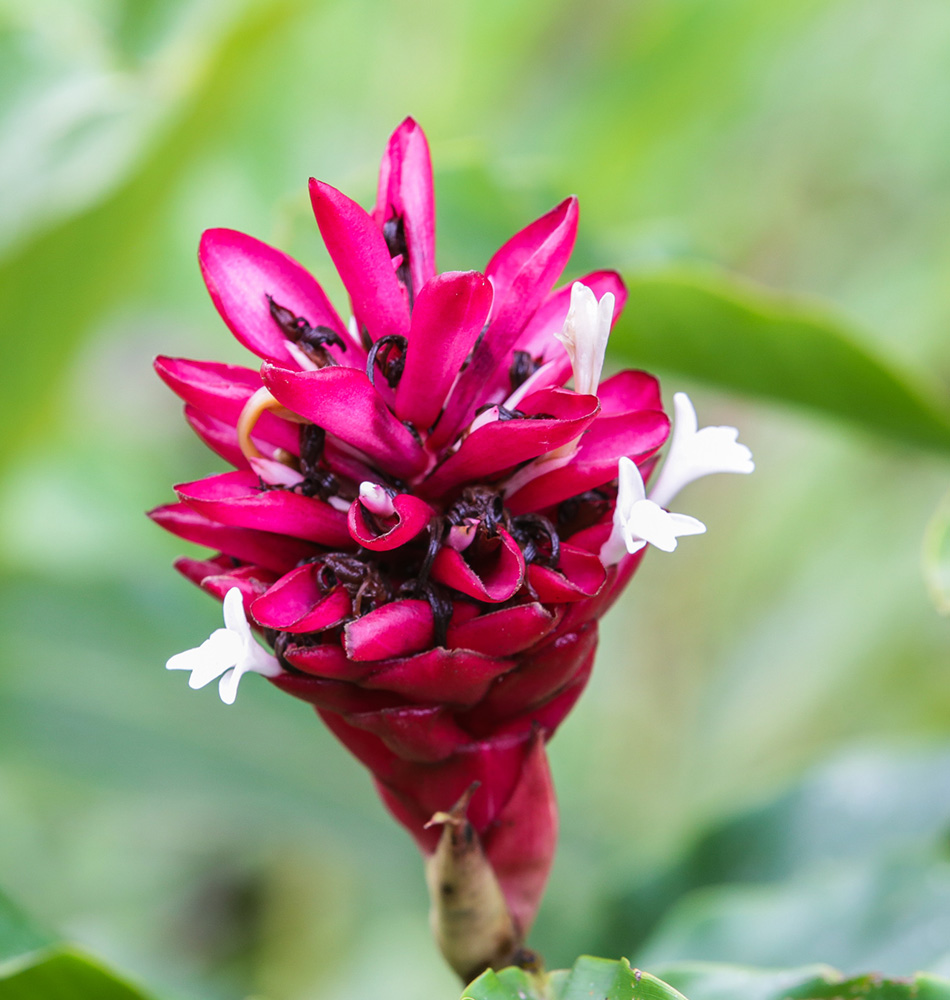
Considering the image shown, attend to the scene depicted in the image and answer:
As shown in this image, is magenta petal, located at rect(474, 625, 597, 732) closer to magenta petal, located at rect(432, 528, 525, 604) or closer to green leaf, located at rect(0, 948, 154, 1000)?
magenta petal, located at rect(432, 528, 525, 604)

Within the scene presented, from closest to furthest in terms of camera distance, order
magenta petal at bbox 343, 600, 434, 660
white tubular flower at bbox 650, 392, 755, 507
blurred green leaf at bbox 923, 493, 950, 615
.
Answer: magenta petal at bbox 343, 600, 434, 660
white tubular flower at bbox 650, 392, 755, 507
blurred green leaf at bbox 923, 493, 950, 615

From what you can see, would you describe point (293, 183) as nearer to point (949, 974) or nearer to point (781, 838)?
point (781, 838)

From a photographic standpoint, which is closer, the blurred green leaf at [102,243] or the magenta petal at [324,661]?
the magenta petal at [324,661]

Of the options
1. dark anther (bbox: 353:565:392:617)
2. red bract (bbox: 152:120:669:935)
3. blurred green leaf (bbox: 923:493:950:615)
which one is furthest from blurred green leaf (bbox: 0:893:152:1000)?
blurred green leaf (bbox: 923:493:950:615)

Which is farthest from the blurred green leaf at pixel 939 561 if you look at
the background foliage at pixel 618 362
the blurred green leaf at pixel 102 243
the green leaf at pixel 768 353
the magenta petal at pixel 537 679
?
the blurred green leaf at pixel 102 243

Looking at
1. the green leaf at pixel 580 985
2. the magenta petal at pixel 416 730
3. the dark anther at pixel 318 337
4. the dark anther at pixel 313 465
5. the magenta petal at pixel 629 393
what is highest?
the dark anther at pixel 318 337

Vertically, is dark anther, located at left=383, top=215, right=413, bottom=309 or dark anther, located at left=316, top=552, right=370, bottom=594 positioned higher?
dark anther, located at left=383, top=215, right=413, bottom=309

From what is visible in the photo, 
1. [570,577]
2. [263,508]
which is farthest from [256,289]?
[570,577]

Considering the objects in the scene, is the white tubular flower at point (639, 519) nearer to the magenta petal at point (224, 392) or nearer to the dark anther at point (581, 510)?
the dark anther at point (581, 510)
